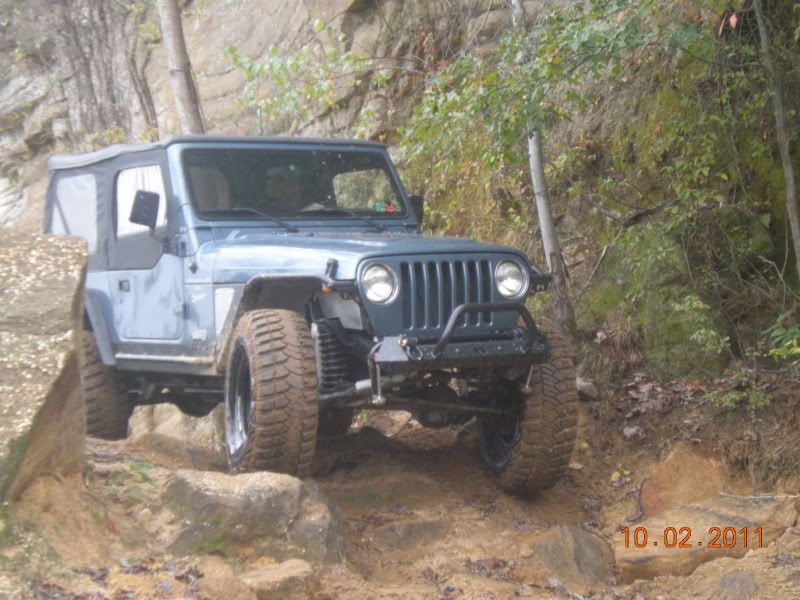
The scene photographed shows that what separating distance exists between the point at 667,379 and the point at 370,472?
92.3 inches

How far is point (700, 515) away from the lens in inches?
192

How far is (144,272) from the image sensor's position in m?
6.34

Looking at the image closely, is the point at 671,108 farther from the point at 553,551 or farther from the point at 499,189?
the point at 553,551

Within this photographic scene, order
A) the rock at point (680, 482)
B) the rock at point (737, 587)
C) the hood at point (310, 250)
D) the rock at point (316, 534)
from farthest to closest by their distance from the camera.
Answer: the rock at point (680, 482) → the hood at point (310, 250) → the rock at point (316, 534) → the rock at point (737, 587)

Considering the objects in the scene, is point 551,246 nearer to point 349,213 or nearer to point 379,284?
point 349,213

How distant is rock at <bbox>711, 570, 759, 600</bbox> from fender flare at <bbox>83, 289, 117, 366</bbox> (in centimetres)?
428

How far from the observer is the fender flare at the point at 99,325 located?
21.8 ft

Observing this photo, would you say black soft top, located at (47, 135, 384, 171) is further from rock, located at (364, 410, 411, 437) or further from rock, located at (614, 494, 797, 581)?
rock, located at (614, 494, 797, 581)

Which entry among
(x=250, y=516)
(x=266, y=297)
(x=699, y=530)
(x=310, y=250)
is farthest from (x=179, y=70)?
(x=699, y=530)

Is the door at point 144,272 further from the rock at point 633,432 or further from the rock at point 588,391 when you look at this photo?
the rock at point 633,432

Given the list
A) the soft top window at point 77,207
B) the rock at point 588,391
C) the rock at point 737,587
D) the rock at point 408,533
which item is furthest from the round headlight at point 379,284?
the soft top window at point 77,207

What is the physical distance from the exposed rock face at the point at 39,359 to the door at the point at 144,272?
1504mm

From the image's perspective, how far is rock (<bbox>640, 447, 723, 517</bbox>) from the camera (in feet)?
18.0

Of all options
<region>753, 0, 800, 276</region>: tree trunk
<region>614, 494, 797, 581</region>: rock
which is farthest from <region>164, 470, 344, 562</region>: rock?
<region>753, 0, 800, 276</region>: tree trunk
